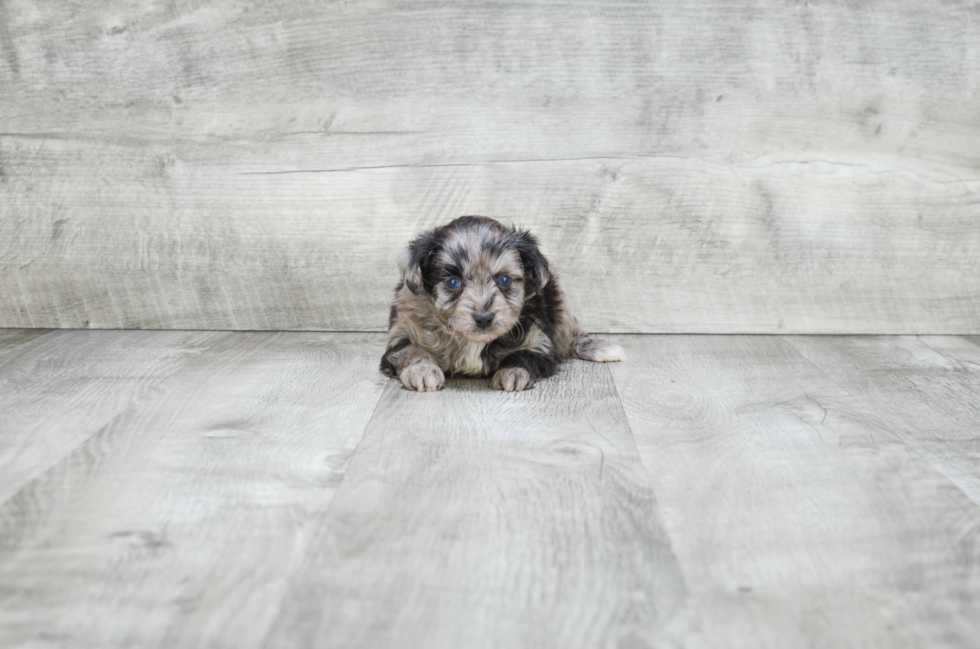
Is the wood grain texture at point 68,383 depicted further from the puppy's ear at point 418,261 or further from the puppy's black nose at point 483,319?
the puppy's black nose at point 483,319

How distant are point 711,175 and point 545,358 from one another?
128cm

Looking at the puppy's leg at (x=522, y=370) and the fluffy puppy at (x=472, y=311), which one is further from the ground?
the fluffy puppy at (x=472, y=311)

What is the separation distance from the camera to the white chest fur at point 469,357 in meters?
2.80

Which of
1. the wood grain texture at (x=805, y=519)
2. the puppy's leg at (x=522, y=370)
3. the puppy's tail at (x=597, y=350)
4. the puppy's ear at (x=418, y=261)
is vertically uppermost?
the puppy's ear at (x=418, y=261)


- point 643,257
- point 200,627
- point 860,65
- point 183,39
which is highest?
point 183,39

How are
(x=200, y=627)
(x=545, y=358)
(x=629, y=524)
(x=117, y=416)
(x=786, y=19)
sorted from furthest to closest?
(x=786, y=19) < (x=545, y=358) < (x=117, y=416) < (x=629, y=524) < (x=200, y=627)

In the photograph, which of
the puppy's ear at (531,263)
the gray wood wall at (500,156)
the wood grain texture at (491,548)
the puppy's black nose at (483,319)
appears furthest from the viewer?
the gray wood wall at (500,156)

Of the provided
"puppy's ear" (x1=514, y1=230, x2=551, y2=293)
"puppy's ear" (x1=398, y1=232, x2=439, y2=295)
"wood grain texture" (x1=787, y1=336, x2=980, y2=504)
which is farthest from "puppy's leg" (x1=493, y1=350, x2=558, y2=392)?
"wood grain texture" (x1=787, y1=336, x2=980, y2=504)

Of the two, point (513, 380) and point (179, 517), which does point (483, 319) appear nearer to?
point (513, 380)

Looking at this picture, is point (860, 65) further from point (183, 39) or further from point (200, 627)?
point (200, 627)

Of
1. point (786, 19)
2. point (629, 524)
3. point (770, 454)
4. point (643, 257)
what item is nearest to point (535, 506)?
point (629, 524)

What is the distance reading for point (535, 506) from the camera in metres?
1.69

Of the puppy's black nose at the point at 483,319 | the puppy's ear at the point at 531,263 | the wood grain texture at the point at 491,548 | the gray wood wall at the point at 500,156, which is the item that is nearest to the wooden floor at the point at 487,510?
the wood grain texture at the point at 491,548

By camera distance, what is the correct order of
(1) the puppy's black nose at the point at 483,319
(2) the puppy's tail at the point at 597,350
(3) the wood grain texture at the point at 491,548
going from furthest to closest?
(2) the puppy's tail at the point at 597,350 < (1) the puppy's black nose at the point at 483,319 < (3) the wood grain texture at the point at 491,548
